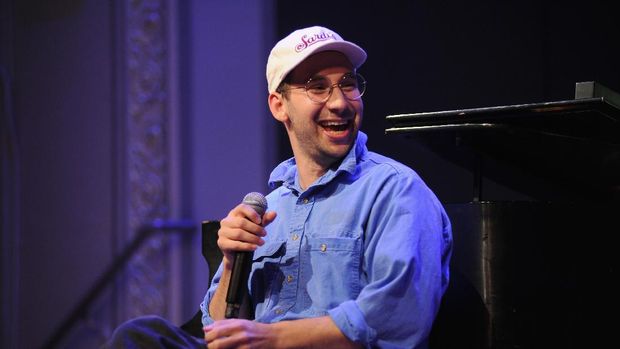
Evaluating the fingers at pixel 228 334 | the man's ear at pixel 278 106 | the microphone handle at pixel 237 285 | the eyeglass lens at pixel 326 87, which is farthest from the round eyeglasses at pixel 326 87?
the fingers at pixel 228 334

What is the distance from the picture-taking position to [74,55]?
4.03 meters

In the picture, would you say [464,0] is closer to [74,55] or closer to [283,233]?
[283,233]

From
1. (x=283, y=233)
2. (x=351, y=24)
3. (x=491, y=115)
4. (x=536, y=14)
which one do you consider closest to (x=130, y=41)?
(x=351, y=24)

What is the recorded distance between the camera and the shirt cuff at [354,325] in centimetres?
142

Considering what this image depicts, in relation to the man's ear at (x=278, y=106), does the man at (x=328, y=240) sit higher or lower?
lower

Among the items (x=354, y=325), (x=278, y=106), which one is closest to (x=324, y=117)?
(x=278, y=106)

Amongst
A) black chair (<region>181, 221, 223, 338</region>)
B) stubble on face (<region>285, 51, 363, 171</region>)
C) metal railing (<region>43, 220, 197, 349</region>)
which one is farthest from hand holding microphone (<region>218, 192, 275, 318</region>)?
metal railing (<region>43, 220, 197, 349</region>)

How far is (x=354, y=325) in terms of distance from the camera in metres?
1.43

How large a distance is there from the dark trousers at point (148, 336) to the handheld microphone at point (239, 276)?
0.43 ft

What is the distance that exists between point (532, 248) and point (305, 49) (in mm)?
706

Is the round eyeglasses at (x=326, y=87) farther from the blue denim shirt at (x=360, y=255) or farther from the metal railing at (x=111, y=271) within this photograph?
the metal railing at (x=111, y=271)

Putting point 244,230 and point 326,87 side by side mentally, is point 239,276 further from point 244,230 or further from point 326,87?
point 326,87

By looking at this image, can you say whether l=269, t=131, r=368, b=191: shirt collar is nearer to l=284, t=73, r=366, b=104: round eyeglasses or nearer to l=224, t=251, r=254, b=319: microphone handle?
l=284, t=73, r=366, b=104: round eyeglasses

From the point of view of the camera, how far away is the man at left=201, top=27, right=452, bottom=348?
4.72ft
